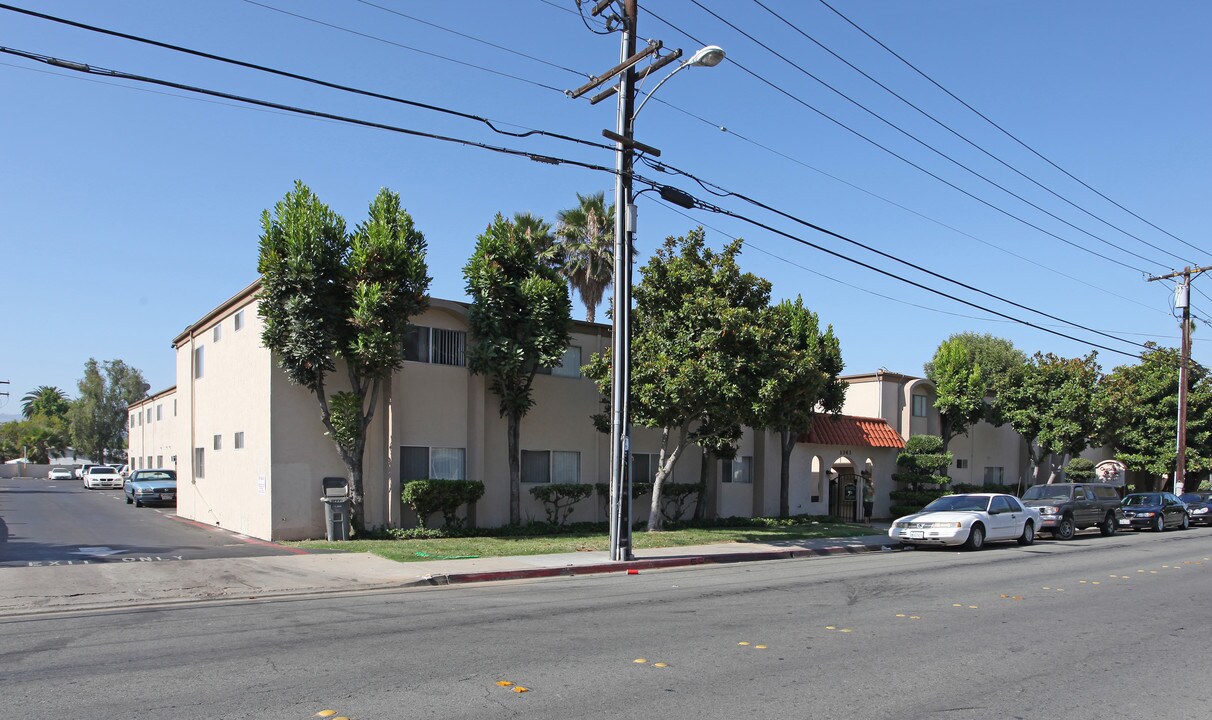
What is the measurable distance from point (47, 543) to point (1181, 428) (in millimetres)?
40635

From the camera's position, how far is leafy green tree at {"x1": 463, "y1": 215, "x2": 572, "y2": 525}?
2067cm

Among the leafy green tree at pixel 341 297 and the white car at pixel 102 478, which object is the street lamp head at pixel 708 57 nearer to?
the leafy green tree at pixel 341 297

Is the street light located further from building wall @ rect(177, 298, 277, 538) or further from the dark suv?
the dark suv

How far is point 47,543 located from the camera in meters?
18.5

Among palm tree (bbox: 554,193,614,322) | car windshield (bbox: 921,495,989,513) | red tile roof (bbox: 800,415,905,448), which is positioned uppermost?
palm tree (bbox: 554,193,614,322)

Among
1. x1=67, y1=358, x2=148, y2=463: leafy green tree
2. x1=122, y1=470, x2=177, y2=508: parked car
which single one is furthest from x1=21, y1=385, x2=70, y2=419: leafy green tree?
x1=122, y1=470, x2=177, y2=508: parked car

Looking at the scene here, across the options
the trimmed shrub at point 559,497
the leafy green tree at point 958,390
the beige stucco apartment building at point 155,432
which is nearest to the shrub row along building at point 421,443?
the trimmed shrub at point 559,497

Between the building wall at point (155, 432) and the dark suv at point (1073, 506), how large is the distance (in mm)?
31233

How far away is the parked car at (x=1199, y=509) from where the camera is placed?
107 ft

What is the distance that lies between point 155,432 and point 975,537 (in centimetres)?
3694

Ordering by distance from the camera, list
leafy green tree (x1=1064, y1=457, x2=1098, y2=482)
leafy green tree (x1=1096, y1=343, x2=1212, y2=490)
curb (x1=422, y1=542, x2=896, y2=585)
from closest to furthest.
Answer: curb (x1=422, y1=542, x2=896, y2=585) → leafy green tree (x1=1064, y1=457, x2=1098, y2=482) → leafy green tree (x1=1096, y1=343, x2=1212, y2=490)

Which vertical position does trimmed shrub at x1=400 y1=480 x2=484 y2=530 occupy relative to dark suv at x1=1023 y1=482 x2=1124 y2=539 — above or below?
above

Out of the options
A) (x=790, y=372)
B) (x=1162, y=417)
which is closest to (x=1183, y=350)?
(x=1162, y=417)

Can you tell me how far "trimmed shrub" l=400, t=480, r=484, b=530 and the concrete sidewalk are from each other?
317cm
